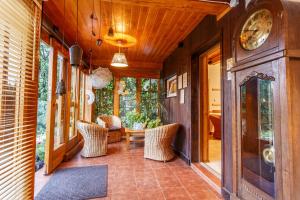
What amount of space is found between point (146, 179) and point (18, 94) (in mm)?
2161

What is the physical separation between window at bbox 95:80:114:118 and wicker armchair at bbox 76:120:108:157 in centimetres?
203

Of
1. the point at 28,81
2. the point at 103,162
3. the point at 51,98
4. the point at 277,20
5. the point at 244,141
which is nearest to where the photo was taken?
the point at 277,20

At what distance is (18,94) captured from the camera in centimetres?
137

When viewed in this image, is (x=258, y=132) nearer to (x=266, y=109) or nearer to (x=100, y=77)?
(x=266, y=109)

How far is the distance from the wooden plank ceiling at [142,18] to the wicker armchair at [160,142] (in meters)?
1.98

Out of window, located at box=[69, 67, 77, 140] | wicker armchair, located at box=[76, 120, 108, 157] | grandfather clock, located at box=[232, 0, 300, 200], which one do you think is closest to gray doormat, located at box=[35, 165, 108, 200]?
wicker armchair, located at box=[76, 120, 108, 157]

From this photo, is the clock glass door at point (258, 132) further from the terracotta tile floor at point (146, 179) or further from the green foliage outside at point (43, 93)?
the green foliage outside at point (43, 93)

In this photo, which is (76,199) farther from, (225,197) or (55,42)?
(55,42)

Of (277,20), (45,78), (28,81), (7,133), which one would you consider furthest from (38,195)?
(277,20)

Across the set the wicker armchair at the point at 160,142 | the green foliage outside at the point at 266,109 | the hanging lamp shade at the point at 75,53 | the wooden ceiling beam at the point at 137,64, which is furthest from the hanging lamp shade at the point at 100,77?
the green foliage outside at the point at 266,109

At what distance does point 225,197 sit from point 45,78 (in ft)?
11.6

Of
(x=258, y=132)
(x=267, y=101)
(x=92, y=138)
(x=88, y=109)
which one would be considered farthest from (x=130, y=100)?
(x=267, y=101)

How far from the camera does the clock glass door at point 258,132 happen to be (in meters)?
1.31

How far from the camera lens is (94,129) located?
376 cm
